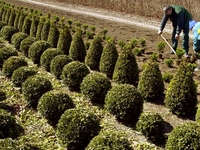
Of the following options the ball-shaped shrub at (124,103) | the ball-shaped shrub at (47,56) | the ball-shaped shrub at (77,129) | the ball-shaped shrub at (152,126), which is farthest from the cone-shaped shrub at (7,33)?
the ball-shaped shrub at (152,126)

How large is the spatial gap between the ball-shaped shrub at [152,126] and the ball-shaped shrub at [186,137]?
2.53ft

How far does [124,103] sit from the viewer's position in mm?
7688

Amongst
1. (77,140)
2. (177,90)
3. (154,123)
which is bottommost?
(77,140)

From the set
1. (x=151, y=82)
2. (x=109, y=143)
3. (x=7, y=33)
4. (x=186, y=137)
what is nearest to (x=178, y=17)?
(x=151, y=82)

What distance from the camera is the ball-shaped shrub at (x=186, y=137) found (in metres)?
6.05

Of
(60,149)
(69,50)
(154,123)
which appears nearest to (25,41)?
(69,50)

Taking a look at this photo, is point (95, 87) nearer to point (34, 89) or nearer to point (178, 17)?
point (34, 89)

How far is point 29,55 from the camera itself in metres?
12.7

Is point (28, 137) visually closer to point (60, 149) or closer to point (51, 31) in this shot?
point (60, 149)

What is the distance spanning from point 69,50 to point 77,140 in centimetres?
665

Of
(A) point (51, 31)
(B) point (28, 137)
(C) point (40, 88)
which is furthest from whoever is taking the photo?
(A) point (51, 31)

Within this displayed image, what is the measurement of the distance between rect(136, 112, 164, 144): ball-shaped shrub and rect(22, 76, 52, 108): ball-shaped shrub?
3240 mm

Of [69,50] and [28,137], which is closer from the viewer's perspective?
[28,137]

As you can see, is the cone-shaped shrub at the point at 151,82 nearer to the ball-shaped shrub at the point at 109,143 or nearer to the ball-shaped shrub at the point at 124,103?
the ball-shaped shrub at the point at 124,103
